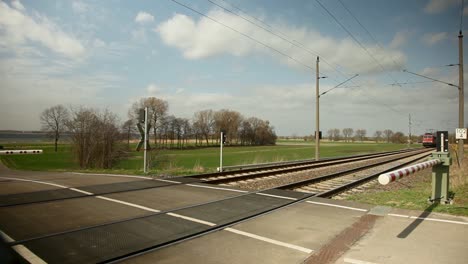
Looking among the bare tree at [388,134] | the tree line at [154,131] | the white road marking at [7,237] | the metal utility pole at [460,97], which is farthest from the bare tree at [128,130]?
the bare tree at [388,134]

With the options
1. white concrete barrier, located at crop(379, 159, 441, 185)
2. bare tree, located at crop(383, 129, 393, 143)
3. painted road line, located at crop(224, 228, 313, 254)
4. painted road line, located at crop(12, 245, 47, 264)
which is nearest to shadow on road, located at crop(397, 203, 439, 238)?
white concrete barrier, located at crop(379, 159, 441, 185)

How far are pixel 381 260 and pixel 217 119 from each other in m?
118

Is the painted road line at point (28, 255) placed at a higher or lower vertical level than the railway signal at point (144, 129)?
lower

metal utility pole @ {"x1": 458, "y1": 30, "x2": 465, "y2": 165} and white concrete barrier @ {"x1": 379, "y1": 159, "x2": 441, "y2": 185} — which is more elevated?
metal utility pole @ {"x1": 458, "y1": 30, "x2": 465, "y2": 165}

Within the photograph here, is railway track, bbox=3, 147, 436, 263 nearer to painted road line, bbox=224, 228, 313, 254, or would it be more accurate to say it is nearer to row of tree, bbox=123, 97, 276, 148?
painted road line, bbox=224, 228, 313, 254

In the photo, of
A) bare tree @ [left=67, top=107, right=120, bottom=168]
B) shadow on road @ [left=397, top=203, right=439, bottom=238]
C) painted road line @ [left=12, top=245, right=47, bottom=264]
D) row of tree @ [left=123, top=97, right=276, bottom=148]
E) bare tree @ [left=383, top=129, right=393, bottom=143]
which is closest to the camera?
painted road line @ [left=12, top=245, right=47, bottom=264]

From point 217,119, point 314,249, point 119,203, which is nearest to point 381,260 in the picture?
point 314,249

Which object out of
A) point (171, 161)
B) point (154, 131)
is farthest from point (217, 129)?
point (171, 161)

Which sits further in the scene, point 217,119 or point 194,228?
point 217,119

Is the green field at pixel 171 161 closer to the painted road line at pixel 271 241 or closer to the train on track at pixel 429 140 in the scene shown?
the painted road line at pixel 271 241

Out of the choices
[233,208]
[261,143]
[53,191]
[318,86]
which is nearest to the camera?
[233,208]

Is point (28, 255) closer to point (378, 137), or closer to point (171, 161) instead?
point (171, 161)

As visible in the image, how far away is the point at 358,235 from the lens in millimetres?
5348

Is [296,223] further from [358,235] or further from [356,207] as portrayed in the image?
[356,207]
